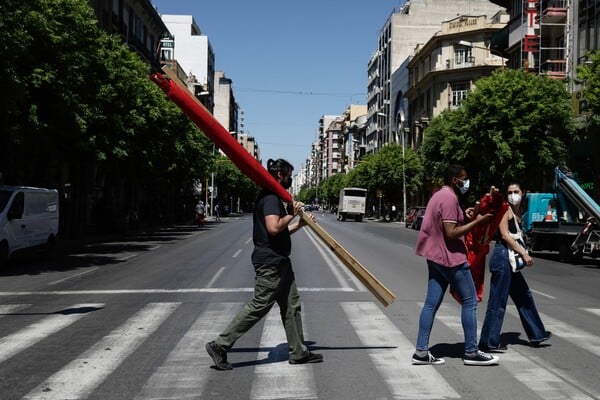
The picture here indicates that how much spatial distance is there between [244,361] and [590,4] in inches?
1278

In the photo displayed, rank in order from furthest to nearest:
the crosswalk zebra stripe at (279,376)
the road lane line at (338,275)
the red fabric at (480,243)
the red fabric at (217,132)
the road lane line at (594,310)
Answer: the road lane line at (338,275), the road lane line at (594,310), the red fabric at (480,243), the red fabric at (217,132), the crosswalk zebra stripe at (279,376)

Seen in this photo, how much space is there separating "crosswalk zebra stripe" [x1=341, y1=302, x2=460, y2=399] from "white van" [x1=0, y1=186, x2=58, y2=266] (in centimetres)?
981

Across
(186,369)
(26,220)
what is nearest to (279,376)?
(186,369)

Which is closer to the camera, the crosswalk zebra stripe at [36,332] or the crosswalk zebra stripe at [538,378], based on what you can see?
the crosswalk zebra stripe at [538,378]

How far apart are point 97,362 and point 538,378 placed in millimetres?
4000

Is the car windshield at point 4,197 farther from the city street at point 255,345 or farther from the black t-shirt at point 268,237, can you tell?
the black t-shirt at point 268,237

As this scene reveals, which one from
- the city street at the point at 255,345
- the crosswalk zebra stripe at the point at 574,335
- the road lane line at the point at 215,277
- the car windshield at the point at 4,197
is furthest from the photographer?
the car windshield at the point at 4,197

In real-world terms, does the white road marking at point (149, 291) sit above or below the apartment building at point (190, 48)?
below

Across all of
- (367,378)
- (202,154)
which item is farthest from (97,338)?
(202,154)

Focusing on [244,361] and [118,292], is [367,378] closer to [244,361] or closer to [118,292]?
[244,361]

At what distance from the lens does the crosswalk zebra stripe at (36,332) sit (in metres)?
7.05

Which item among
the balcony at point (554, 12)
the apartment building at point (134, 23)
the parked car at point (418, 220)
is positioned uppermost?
the apartment building at point (134, 23)

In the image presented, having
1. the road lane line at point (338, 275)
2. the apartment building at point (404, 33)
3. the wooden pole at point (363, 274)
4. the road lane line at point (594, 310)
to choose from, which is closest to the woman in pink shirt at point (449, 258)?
the wooden pole at point (363, 274)

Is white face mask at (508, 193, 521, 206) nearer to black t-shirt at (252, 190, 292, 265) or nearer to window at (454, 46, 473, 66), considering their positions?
black t-shirt at (252, 190, 292, 265)
